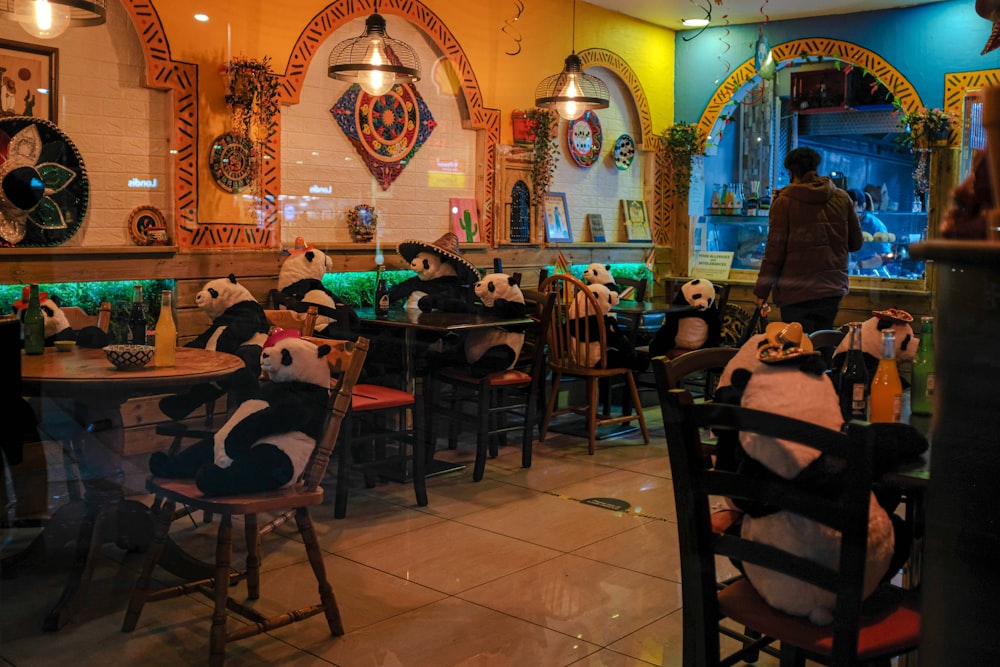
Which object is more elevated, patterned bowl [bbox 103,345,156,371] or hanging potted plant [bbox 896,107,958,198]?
hanging potted plant [bbox 896,107,958,198]

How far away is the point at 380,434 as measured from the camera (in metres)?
4.22

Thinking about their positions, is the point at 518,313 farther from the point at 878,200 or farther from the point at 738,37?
the point at 878,200

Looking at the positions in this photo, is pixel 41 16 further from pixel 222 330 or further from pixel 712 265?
pixel 712 265

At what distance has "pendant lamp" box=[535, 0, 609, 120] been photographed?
5543 millimetres

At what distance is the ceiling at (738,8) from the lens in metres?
3.78

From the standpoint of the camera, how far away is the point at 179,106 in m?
4.47

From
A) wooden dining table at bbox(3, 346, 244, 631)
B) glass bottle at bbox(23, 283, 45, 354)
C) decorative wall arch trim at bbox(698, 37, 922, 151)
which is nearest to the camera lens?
wooden dining table at bbox(3, 346, 244, 631)

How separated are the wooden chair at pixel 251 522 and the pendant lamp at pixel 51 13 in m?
Answer: 1.62

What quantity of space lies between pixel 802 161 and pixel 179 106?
280cm

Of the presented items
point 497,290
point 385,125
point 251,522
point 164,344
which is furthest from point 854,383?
point 385,125

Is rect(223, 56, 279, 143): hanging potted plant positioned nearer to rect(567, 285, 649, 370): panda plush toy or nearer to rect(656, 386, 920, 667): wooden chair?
rect(567, 285, 649, 370): panda plush toy

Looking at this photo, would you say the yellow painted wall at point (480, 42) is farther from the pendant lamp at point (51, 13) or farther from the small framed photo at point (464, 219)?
the pendant lamp at point (51, 13)

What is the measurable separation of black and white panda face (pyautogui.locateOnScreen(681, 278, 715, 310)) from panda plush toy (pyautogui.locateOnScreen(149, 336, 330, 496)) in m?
2.40

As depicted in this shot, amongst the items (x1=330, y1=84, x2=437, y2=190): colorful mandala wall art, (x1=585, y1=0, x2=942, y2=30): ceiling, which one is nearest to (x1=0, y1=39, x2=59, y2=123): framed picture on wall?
(x1=330, y1=84, x2=437, y2=190): colorful mandala wall art
